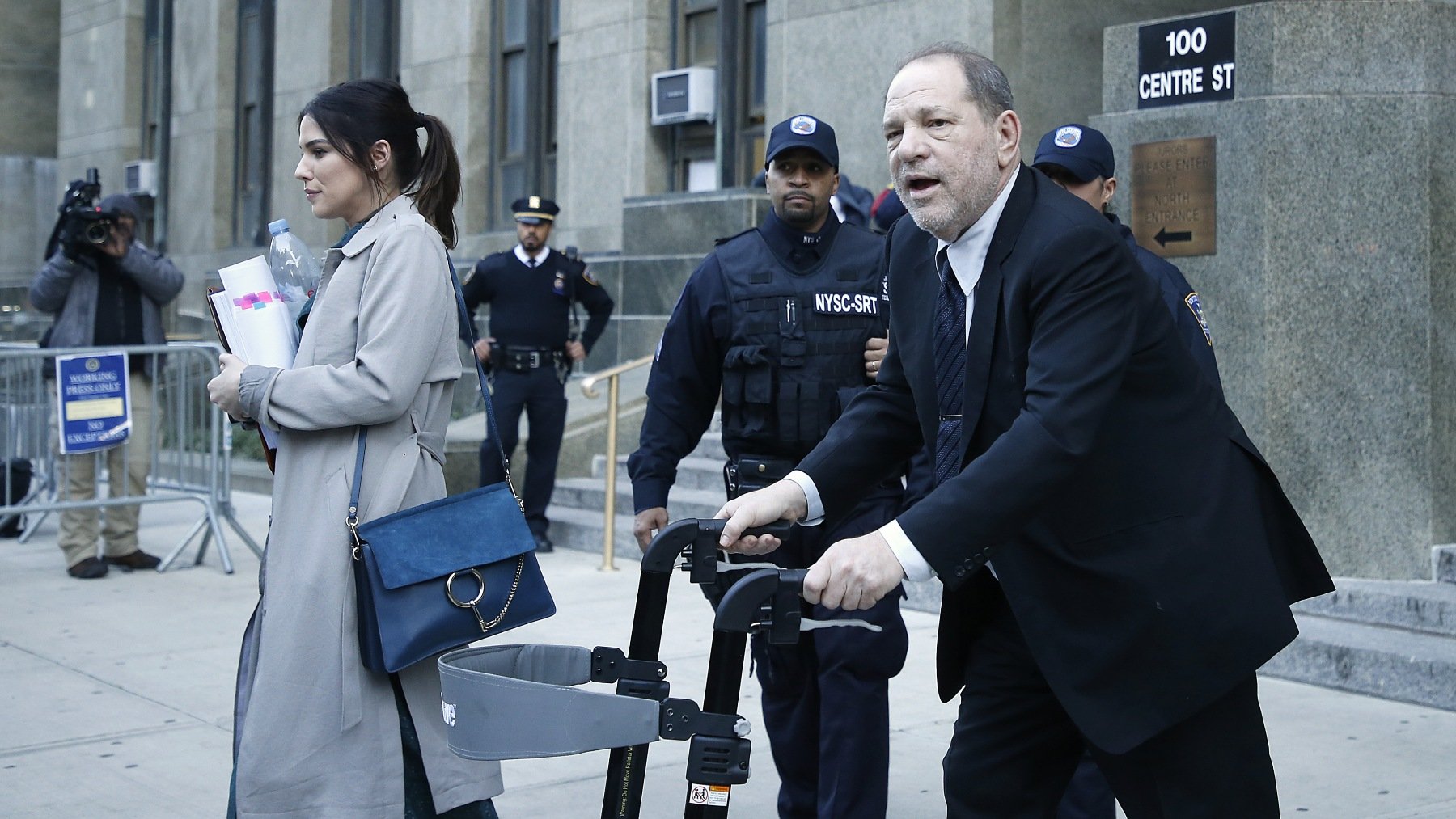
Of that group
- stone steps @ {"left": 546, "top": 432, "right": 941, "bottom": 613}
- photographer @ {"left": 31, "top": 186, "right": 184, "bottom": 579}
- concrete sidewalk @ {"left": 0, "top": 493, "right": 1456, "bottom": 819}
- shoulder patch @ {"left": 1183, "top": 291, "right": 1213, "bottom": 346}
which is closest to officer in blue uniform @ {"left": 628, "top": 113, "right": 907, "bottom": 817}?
concrete sidewalk @ {"left": 0, "top": 493, "right": 1456, "bottom": 819}

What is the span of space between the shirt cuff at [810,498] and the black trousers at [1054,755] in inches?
14.9

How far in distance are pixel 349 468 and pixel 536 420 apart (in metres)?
7.00

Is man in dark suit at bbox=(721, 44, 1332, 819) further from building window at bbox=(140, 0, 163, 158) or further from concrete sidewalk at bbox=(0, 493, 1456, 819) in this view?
building window at bbox=(140, 0, 163, 158)

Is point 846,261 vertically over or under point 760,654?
over

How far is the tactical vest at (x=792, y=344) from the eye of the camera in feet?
15.7

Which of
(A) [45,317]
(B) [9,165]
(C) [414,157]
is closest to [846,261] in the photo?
(C) [414,157]

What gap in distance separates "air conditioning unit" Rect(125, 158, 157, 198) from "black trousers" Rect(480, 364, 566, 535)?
1630 centimetres

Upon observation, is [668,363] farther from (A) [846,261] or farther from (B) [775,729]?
(B) [775,729]

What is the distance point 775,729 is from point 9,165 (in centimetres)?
2703

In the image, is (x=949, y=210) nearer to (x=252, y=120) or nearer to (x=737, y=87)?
(x=737, y=87)

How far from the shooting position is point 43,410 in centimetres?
1116

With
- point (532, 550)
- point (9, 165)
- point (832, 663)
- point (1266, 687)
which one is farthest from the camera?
point (9, 165)

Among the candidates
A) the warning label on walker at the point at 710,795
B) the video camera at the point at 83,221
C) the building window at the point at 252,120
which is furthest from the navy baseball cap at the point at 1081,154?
the building window at the point at 252,120

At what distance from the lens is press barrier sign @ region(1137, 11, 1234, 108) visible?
7.98 metres
